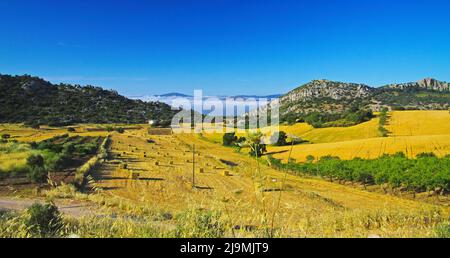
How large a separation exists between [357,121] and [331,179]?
55.5 metres

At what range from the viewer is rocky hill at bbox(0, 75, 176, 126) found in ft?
315

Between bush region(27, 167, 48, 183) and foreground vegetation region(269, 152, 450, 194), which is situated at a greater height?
bush region(27, 167, 48, 183)

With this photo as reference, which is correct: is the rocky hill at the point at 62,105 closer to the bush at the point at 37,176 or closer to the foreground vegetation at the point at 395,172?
the bush at the point at 37,176

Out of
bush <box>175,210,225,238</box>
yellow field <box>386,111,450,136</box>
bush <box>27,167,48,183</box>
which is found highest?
yellow field <box>386,111,450,136</box>

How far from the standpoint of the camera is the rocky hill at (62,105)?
95.9 meters

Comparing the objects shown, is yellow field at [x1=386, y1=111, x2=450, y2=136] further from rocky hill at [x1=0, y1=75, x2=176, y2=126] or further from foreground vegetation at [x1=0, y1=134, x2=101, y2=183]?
rocky hill at [x1=0, y1=75, x2=176, y2=126]

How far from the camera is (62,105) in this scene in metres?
116

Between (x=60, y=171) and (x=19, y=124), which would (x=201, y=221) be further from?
(x=19, y=124)

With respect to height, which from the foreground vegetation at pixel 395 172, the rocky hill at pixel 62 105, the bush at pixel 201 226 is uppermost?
the rocky hill at pixel 62 105

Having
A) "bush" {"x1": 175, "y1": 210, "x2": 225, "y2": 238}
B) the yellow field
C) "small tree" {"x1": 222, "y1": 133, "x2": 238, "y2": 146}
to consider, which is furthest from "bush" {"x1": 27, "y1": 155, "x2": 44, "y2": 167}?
the yellow field

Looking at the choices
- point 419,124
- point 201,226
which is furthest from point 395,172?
point 419,124

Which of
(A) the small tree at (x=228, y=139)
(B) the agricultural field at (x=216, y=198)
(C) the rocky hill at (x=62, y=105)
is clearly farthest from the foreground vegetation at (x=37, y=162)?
(C) the rocky hill at (x=62, y=105)

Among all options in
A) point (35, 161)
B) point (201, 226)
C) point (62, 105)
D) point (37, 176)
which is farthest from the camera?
point (62, 105)

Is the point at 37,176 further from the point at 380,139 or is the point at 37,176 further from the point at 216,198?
the point at 380,139
